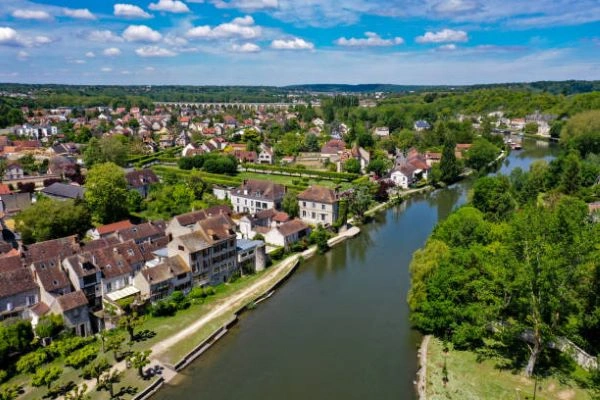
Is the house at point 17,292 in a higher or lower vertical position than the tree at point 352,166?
lower

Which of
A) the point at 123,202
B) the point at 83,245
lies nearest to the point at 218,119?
the point at 123,202

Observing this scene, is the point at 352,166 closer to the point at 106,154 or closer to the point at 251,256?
the point at 106,154

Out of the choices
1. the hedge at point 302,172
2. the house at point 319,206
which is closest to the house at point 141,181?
the hedge at point 302,172

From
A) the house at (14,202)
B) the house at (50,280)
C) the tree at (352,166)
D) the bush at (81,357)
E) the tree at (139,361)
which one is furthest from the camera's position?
the tree at (352,166)

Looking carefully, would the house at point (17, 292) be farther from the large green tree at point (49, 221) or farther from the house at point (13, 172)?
the house at point (13, 172)

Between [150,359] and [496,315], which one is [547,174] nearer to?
[496,315]

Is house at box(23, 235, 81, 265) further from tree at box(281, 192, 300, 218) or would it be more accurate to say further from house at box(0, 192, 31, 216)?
tree at box(281, 192, 300, 218)

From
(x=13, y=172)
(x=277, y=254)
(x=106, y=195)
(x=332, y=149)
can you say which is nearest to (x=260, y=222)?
(x=277, y=254)
